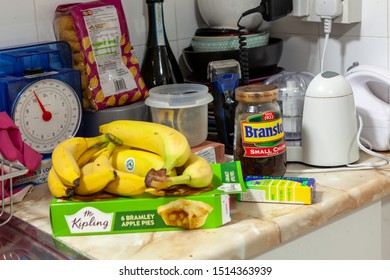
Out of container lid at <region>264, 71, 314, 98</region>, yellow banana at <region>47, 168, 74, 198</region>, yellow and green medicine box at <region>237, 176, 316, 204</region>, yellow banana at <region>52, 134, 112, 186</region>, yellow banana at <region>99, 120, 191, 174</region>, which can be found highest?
container lid at <region>264, 71, 314, 98</region>

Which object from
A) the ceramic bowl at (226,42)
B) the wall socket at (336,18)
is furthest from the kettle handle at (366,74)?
the ceramic bowl at (226,42)

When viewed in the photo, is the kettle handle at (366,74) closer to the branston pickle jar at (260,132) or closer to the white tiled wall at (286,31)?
the white tiled wall at (286,31)

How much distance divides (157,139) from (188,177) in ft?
Answer: 0.40

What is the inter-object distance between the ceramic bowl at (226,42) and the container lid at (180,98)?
0.22 m

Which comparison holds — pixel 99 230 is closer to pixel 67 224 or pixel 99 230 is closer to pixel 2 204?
pixel 67 224

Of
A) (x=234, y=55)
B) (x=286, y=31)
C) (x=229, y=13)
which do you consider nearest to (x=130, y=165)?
(x=234, y=55)

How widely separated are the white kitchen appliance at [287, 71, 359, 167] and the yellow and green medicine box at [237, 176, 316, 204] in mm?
175

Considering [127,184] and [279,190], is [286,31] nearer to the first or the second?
[279,190]

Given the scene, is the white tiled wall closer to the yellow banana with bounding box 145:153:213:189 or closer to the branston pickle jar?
the branston pickle jar

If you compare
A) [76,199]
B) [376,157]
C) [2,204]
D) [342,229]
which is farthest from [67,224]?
[376,157]

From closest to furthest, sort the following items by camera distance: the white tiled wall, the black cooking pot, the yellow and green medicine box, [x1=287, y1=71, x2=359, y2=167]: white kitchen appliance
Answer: the yellow and green medicine box, [x1=287, y1=71, x2=359, y2=167]: white kitchen appliance, the white tiled wall, the black cooking pot

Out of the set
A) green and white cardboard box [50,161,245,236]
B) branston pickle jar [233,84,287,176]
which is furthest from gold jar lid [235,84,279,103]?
green and white cardboard box [50,161,245,236]

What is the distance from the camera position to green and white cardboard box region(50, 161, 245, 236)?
1.15 m

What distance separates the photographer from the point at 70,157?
122 centimetres
